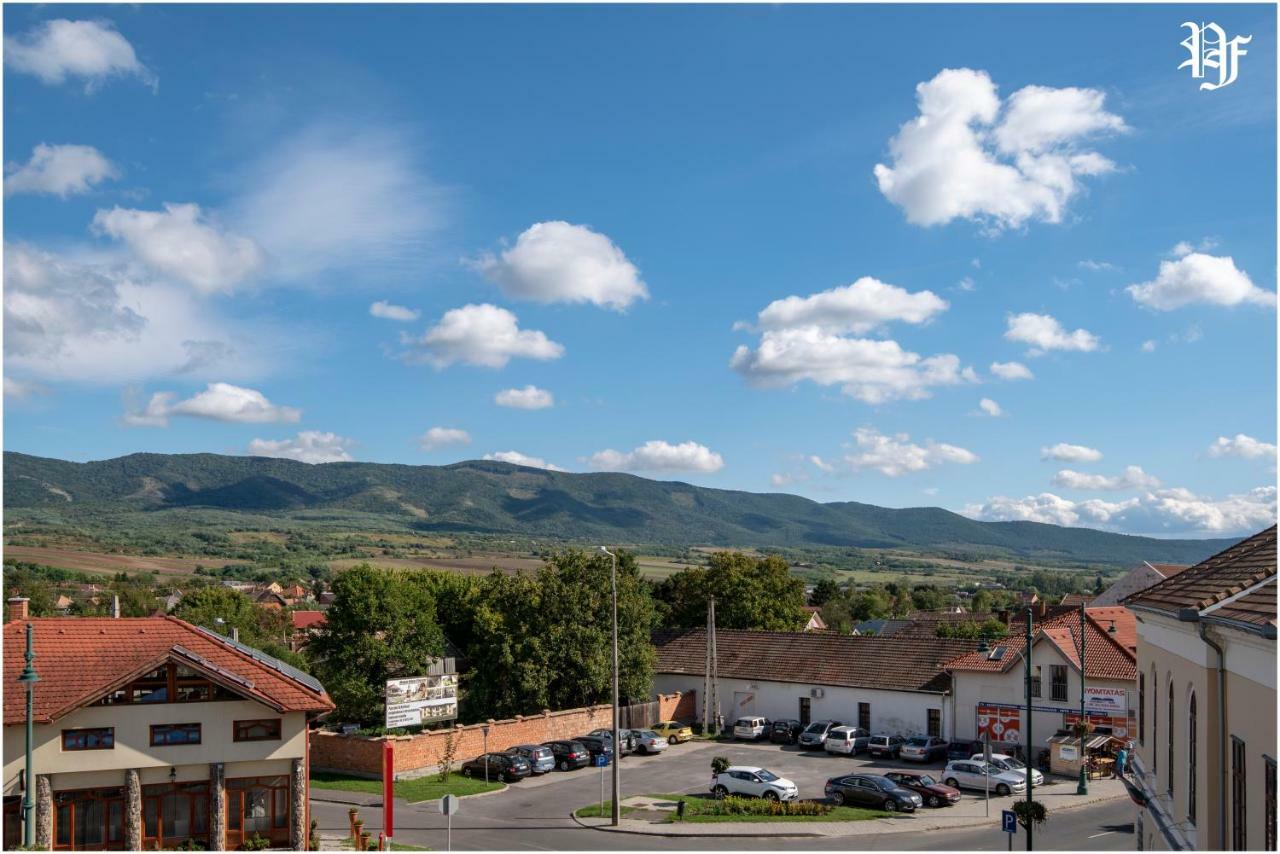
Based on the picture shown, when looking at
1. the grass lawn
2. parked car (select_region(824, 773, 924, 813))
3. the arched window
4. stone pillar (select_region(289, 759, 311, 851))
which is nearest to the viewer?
the arched window

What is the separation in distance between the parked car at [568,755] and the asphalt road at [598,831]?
53 cm

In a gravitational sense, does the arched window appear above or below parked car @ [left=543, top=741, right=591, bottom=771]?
above

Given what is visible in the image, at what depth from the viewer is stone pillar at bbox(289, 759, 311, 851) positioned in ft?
97.6

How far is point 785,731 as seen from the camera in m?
52.8

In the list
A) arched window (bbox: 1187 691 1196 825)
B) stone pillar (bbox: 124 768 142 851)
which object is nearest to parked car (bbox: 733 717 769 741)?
stone pillar (bbox: 124 768 142 851)

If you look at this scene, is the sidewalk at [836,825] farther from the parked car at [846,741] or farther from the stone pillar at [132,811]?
the stone pillar at [132,811]

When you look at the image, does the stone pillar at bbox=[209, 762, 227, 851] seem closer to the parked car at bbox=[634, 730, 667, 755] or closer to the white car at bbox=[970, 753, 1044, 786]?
the parked car at bbox=[634, 730, 667, 755]

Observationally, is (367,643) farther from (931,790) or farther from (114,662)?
(931,790)

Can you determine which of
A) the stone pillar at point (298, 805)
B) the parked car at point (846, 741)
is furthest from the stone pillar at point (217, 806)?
the parked car at point (846, 741)

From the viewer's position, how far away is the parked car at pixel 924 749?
46688mm

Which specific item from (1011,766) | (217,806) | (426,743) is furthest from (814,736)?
(217,806)

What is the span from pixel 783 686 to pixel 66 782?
37.3 metres

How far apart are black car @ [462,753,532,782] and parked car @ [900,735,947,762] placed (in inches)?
671

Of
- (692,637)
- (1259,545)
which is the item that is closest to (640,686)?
(692,637)
